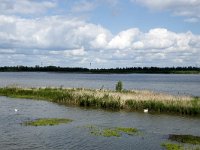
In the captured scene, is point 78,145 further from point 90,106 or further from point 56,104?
point 56,104

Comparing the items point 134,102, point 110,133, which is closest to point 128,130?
point 110,133

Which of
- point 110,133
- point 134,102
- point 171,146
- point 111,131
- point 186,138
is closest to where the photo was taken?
point 171,146

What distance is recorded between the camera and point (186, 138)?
2786cm

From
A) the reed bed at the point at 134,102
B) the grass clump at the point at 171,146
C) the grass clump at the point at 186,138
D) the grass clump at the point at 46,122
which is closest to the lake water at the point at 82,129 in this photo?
the grass clump at the point at 171,146

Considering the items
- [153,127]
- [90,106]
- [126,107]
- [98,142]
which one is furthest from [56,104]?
[98,142]

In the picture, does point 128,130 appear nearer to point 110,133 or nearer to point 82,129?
point 110,133

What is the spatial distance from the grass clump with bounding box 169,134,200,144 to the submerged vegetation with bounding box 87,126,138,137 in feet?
10.3

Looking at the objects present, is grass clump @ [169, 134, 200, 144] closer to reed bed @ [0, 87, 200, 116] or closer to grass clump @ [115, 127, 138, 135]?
grass clump @ [115, 127, 138, 135]

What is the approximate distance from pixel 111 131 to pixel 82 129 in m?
2.49

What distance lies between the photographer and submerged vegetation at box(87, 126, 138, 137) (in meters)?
29.1

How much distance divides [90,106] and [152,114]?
917 cm

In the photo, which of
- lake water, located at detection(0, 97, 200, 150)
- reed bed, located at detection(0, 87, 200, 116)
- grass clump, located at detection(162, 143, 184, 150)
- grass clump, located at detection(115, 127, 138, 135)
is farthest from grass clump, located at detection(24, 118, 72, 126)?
grass clump, located at detection(162, 143, 184, 150)

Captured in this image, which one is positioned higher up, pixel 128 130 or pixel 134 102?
pixel 134 102

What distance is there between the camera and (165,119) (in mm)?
37969
